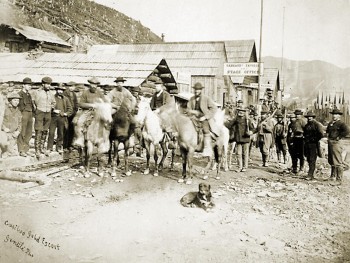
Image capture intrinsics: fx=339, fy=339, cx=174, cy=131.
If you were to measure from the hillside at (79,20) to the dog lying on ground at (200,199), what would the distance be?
65.6 feet

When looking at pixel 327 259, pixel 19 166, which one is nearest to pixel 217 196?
pixel 327 259

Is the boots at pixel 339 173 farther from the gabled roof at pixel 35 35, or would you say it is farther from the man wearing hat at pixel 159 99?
the gabled roof at pixel 35 35

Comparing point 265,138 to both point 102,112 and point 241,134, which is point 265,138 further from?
point 102,112

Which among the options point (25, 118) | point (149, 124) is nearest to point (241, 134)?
point (149, 124)

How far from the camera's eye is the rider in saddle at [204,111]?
7586 mm

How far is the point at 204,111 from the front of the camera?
299 inches

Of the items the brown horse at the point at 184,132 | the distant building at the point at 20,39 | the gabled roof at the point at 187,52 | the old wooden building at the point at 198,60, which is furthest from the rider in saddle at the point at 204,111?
the distant building at the point at 20,39

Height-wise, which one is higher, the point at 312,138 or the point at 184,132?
the point at 184,132

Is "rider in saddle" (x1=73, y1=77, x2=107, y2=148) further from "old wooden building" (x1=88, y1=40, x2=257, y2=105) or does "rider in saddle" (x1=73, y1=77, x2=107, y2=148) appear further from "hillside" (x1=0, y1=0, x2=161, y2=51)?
"hillside" (x1=0, y1=0, x2=161, y2=51)

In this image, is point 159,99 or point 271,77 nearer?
point 159,99

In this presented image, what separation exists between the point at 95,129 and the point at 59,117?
1.69 meters

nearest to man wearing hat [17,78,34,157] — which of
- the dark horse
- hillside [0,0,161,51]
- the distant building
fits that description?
the dark horse

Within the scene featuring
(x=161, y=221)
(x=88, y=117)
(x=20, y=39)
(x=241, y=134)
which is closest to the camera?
(x=161, y=221)

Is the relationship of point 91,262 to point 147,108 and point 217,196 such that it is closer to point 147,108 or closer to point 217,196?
point 217,196
